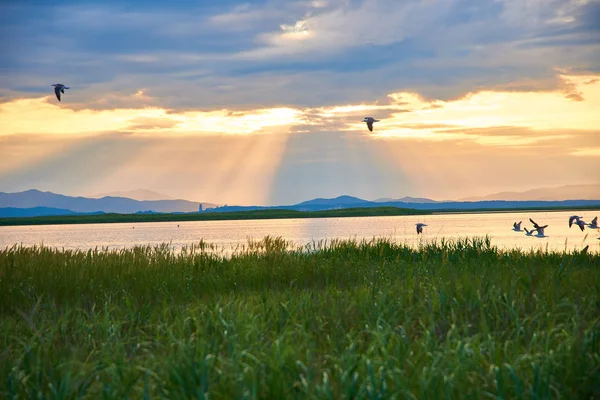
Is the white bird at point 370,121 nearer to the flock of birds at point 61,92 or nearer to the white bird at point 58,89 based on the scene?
the flock of birds at point 61,92

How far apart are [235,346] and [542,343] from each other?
395 cm

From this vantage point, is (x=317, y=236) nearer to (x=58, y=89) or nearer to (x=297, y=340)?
(x=58, y=89)

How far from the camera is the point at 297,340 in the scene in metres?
8.25

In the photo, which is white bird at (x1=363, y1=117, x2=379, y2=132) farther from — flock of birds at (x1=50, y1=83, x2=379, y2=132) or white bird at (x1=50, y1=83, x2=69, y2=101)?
white bird at (x1=50, y1=83, x2=69, y2=101)

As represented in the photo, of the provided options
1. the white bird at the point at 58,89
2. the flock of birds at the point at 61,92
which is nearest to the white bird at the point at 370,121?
the flock of birds at the point at 61,92

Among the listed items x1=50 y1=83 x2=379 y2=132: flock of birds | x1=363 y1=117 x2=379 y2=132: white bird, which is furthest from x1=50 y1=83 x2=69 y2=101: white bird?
x1=363 y1=117 x2=379 y2=132: white bird

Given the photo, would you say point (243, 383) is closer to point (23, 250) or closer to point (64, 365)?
point (64, 365)

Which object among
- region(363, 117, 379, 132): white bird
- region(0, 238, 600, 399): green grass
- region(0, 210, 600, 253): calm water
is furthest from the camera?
region(0, 210, 600, 253): calm water

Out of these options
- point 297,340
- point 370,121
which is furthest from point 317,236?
point 297,340

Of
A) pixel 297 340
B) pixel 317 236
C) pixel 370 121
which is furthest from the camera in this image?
pixel 317 236

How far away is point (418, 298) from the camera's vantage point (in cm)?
1042

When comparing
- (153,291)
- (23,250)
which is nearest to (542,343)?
(153,291)

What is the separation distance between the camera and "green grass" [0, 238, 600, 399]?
6.27 metres

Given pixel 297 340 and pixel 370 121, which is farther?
pixel 370 121
